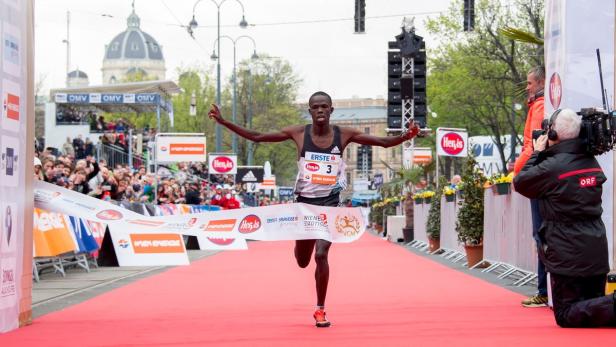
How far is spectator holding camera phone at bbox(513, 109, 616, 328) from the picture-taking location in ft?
28.4

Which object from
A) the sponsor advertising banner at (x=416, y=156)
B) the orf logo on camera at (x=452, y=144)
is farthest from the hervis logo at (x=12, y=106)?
the sponsor advertising banner at (x=416, y=156)

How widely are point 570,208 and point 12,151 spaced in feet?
14.7

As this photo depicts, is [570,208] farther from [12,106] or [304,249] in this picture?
[12,106]

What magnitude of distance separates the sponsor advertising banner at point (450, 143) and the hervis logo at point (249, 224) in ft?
75.8

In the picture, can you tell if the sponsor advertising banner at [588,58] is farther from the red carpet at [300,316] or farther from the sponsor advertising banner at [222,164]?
the sponsor advertising banner at [222,164]

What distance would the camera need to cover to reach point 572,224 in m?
8.77

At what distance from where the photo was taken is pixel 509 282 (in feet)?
50.8

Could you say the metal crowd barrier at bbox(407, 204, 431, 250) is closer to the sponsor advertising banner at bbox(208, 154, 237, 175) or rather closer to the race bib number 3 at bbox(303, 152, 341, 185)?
the sponsor advertising banner at bbox(208, 154, 237, 175)

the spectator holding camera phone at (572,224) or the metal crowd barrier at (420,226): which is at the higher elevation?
the spectator holding camera phone at (572,224)

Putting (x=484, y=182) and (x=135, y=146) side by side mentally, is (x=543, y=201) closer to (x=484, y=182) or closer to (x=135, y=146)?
(x=484, y=182)

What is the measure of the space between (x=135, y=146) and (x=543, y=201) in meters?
43.0

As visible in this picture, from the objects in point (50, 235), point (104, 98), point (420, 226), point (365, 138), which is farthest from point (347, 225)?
point (104, 98)

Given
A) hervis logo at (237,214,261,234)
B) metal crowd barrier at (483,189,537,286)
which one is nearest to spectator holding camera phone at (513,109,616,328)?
hervis logo at (237,214,261,234)

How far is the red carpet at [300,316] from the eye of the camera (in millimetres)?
8344
